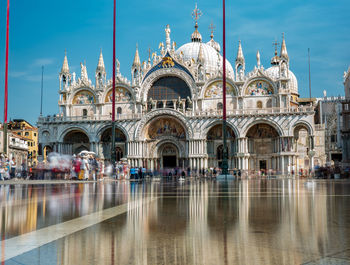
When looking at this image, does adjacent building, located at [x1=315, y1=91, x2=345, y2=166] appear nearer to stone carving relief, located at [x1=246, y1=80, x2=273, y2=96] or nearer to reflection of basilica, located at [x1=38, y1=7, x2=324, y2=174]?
reflection of basilica, located at [x1=38, y1=7, x2=324, y2=174]

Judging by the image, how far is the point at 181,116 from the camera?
44.3m

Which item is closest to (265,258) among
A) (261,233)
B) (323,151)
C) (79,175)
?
(261,233)

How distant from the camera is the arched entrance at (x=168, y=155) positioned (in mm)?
46312

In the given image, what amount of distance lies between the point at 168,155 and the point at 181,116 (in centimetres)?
501

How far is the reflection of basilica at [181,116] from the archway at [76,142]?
118mm

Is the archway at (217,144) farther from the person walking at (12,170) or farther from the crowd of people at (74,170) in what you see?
the person walking at (12,170)

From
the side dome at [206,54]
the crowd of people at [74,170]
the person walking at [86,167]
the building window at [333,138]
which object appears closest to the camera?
the person walking at [86,167]

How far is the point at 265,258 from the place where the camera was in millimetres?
3482

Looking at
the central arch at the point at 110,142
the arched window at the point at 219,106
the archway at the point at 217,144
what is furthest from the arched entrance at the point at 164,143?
the arched window at the point at 219,106

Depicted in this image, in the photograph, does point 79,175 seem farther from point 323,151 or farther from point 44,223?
point 323,151

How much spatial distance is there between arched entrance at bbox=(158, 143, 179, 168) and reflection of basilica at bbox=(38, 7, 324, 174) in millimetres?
112

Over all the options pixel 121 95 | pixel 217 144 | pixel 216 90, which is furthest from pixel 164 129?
pixel 216 90

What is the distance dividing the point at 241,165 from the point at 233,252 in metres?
39.3

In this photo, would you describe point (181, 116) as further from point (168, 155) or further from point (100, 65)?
point (100, 65)
